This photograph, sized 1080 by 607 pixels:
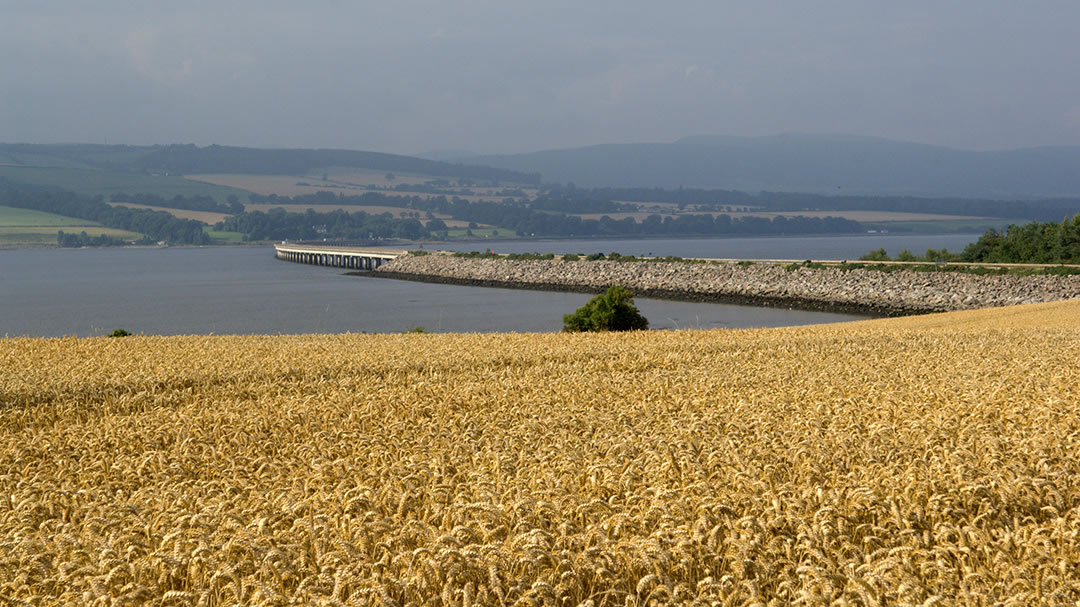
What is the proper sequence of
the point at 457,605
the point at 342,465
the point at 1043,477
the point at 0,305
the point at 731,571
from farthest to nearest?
1. the point at 0,305
2. the point at 342,465
3. the point at 1043,477
4. the point at 731,571
5. the point at 457,605

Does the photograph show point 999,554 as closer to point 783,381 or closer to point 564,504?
point 564,504

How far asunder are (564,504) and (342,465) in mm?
2003

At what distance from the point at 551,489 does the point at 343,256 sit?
15015 centimetres

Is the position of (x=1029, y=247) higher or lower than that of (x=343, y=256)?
higher

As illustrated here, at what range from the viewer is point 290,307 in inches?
3078

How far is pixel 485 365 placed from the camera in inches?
573

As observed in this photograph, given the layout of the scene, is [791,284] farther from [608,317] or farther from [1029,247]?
[608,317]

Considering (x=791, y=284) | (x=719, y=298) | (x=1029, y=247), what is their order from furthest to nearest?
1. (x=1029, y=247)
2. (x=719, y=298)
3. (x=791, y=284)

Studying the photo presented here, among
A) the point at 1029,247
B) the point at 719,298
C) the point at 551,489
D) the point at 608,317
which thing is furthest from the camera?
the point at 1029,247

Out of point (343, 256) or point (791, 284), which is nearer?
point (791, 284)

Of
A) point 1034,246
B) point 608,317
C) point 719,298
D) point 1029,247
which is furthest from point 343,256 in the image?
point 608,317

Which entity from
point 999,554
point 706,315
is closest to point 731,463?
point 999,554

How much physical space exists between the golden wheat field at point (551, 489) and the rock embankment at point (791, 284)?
5578 centimetres

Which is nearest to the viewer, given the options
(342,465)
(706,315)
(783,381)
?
(342,465)
